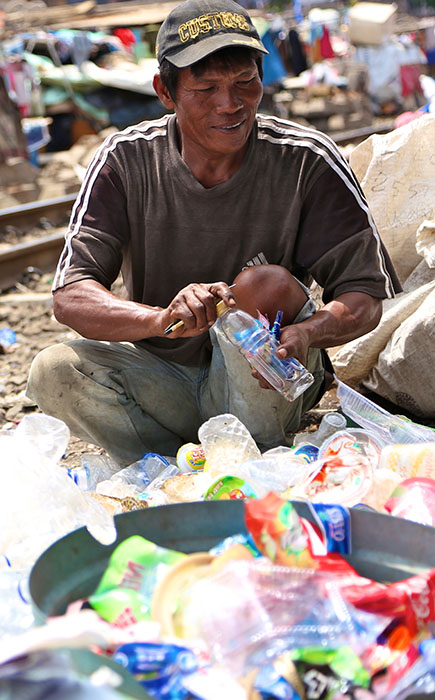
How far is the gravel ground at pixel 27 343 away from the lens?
12.3ft

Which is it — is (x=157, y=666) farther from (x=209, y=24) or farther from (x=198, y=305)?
(x=209, y=24)

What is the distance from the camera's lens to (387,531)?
5.72 feet

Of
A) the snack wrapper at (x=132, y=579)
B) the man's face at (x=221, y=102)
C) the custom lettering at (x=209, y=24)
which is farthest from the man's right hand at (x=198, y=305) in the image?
the snack wrapper at (x=132, y=579)

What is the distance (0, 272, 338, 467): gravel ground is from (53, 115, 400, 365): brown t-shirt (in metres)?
0.82

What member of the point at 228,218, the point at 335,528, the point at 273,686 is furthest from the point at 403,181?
the point at 273,686

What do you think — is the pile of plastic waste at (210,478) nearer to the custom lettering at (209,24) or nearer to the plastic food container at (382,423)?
the plastic food container at (382,423)

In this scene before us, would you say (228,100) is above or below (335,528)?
above

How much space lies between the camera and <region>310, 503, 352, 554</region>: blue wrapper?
5.65 feet

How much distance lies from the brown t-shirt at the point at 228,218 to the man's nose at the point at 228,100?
247mm

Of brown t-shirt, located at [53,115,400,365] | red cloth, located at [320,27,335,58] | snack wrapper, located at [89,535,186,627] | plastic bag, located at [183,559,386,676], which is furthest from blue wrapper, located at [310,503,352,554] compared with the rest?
red cloth, located at [320,27,335,58]

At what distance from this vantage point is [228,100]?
2.87m

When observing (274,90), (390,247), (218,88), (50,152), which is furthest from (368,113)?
(218,88)

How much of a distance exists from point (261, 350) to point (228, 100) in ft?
2.87

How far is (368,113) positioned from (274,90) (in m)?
2.06
